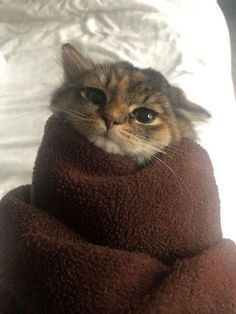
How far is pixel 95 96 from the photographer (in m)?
0.91

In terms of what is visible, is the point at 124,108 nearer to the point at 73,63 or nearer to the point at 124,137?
the point at 124,137

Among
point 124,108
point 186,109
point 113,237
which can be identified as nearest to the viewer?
point 113,237

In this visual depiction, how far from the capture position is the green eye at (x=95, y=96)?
2.96ft

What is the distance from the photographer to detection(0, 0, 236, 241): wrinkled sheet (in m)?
1.16

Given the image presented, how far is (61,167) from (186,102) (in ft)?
1.14

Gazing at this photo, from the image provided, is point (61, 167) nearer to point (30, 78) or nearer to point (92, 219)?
point (92, 219)

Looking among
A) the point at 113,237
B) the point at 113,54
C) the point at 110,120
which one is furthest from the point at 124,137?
the point at 113,54

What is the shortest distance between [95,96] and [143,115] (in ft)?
0.36

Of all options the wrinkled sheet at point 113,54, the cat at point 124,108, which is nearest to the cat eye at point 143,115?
the cat at point 124,108

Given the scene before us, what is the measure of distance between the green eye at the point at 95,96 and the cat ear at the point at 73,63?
10 cm

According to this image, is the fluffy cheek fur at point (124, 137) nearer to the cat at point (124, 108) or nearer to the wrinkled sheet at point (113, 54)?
the cat at point (124, 108)

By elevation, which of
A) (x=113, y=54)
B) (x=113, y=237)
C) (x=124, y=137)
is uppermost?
(x=113, y=54)

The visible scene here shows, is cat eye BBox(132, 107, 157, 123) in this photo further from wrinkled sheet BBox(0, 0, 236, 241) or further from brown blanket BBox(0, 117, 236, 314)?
wrinkled sheet BBox(0, 0, 236, 241)

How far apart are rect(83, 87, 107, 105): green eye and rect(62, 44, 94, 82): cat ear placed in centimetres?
10
